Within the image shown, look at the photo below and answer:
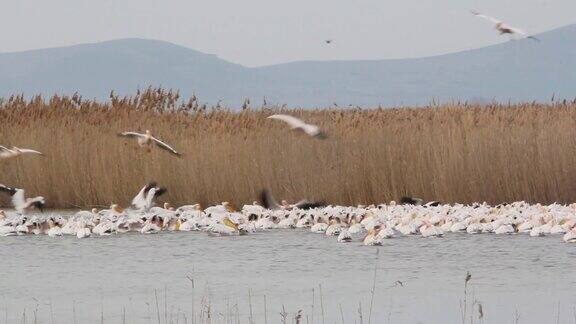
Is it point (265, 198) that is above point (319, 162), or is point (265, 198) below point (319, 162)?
below

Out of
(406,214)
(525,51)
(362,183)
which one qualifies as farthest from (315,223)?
(525,51)

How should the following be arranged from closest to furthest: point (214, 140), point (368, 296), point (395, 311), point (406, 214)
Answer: point (395, 311) < point (368, 296) < point (406, 214) < point (214, 140)

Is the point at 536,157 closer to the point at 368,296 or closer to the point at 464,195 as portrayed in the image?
the point at 464,195

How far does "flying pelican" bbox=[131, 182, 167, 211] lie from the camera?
15.8m

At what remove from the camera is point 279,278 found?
9.98 meters

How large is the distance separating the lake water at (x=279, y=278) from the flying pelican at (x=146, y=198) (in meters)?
2.06

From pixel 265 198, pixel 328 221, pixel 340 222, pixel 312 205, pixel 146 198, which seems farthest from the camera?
pixel 265 198

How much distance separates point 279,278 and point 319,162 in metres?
6.74

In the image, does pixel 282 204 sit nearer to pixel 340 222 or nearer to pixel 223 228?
pixel 340 222

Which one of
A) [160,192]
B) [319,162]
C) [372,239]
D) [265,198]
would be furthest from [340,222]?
[160,192]

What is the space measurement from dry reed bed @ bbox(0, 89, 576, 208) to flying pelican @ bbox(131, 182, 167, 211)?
0.76 metres

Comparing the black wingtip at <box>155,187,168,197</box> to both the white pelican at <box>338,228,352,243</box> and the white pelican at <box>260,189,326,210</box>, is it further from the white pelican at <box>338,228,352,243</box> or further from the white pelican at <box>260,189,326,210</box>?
the white pelican at <box>338,228,352,243</box>

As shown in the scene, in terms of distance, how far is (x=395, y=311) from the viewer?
8.28 metres

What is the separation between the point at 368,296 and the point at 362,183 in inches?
298
